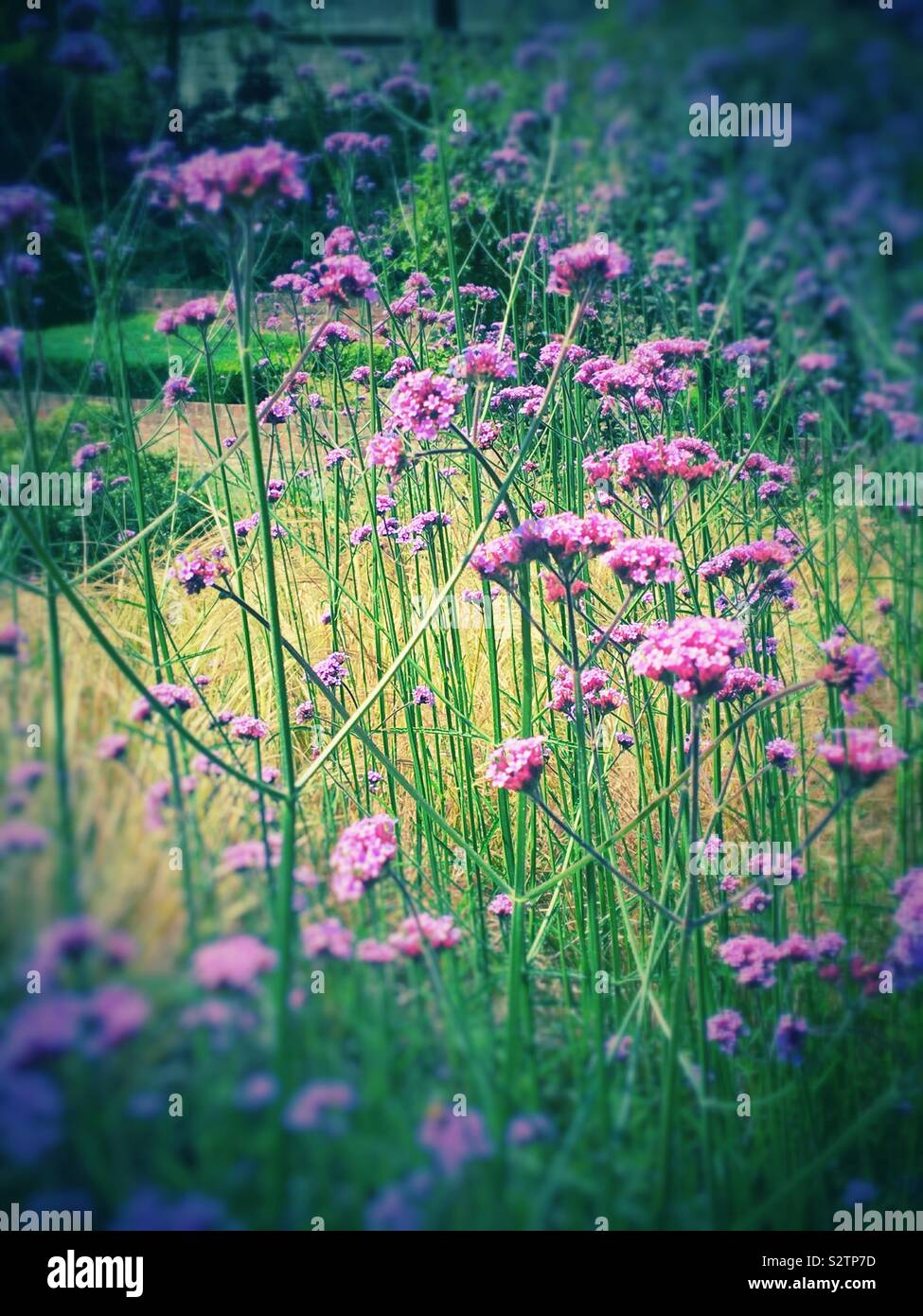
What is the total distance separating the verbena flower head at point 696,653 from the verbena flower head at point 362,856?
1.40ft

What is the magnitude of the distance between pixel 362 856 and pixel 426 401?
0.68 metres

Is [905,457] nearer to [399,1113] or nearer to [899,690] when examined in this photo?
[899,690]

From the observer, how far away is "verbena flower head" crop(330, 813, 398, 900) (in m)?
1.14

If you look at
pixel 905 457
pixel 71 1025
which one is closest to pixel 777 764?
pixel 905 457

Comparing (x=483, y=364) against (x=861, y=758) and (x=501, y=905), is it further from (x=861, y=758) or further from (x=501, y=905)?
(x=501, y=905)

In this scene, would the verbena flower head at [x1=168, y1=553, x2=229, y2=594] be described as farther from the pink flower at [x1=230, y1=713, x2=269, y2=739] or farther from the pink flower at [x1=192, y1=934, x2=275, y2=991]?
the pink flower at [x1=192, y1=934, x2=275, y2=991]

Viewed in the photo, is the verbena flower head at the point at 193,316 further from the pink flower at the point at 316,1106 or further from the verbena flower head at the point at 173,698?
the pink flower at the point at 316,1106

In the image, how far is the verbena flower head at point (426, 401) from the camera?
4.50ft

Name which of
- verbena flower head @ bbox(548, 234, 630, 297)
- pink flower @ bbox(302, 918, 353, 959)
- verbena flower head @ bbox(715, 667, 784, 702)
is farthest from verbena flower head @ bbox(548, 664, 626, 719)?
Result: pink flower @ bbox(302, 918, 353, 959)

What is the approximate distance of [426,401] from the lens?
4.50 feet

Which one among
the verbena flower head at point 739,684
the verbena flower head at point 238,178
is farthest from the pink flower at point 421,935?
the verbena flower head at point 238,178

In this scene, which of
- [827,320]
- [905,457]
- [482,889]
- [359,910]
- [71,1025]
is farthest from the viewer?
[482,889]

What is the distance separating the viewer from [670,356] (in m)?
1.80
